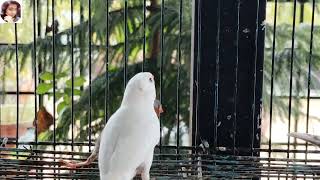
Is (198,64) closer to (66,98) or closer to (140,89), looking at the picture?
(140,89)

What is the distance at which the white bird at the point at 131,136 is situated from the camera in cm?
91

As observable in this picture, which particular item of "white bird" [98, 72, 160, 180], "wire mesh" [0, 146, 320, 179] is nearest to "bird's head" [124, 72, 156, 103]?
"white bird" [98, 72, 160, 180]

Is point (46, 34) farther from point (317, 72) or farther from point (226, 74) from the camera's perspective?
point (317, 72)

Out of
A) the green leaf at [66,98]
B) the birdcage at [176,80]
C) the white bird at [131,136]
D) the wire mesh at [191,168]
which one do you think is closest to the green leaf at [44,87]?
the birdcage at [176,80]

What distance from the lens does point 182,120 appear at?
166cm

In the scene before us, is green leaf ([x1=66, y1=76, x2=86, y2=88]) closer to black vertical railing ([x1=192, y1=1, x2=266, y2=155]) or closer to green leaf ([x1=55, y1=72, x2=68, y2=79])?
green leaf ([x1=55, y1=72, x2=68, y2=79])

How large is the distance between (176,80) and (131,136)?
0.73m

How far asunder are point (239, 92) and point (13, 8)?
1.74 feet

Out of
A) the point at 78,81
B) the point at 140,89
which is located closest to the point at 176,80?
the point at 78,81

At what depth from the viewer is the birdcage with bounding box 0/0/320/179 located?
1183 millimetres

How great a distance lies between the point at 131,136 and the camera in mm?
926

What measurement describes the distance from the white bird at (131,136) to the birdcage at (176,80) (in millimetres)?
155

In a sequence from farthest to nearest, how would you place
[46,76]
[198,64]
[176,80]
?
[176,80] → [46,76] → [198,64]

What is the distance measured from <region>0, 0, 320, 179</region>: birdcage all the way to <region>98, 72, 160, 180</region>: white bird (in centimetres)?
16
